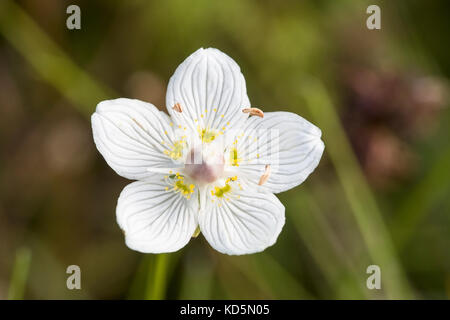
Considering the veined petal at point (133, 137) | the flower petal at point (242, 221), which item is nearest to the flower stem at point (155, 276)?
the flower petal at point (242, 221)

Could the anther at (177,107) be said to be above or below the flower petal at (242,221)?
above

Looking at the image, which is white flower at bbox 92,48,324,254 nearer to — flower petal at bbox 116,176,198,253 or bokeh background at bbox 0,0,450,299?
flower petal at bbox 116,176,198,253

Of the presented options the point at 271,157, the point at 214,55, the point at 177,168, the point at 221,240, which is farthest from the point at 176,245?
the point at 214,55

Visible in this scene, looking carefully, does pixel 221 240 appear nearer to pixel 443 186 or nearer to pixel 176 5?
pixel 443 186

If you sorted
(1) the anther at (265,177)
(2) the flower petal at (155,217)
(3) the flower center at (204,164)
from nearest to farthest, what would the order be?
(2) the flower petal at (155,217) → (1) the anther at (265,177) → (3) the flower center at (204,164)

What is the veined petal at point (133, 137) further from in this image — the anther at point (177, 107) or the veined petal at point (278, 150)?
the veined petal at point (278, 150)

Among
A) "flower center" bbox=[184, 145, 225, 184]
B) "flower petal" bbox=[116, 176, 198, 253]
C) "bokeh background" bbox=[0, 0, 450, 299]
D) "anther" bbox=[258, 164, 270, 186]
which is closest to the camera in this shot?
"flower petal" bbox=[116, 176, 198, 253]

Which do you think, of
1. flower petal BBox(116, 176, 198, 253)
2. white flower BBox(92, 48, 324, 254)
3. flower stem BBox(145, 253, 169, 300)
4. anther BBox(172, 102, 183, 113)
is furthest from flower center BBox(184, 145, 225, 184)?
flower stem BBox(145, 253, 169, 300)

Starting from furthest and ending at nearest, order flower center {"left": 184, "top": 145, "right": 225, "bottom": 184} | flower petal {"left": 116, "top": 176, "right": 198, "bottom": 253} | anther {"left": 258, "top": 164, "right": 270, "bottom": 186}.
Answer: flower center {"left": 184, "top": 145, "right": 225, "bottom": 184} → anther {"left": 258, "top": 164, "right": 270, "bottom": 186} → flower petal {"left": 116, "top": 176, "right": 198, "bottom": 253}
